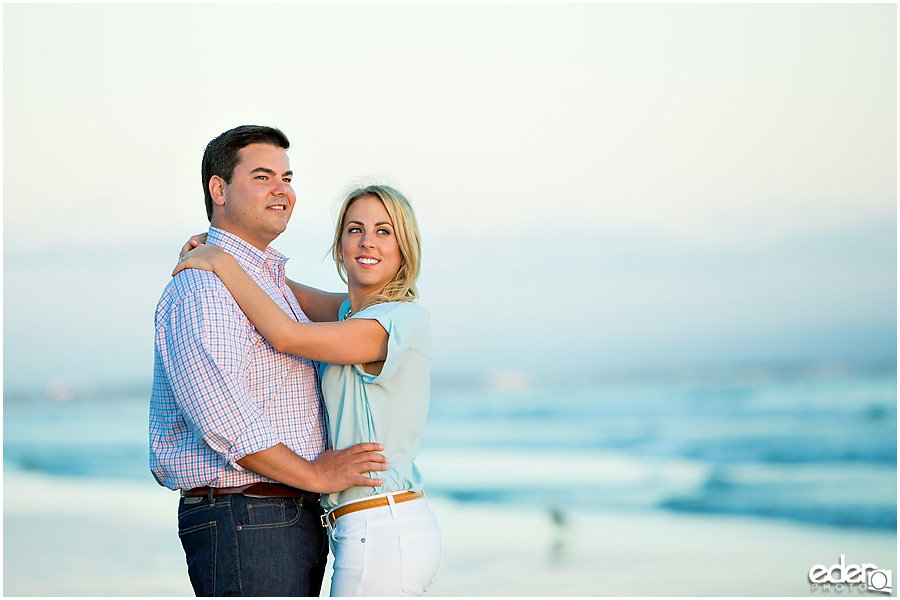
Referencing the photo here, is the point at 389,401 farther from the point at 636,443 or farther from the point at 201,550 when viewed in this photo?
the point at 636,443

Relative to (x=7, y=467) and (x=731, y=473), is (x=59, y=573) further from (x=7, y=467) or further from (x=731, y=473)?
(x=731, y=473)

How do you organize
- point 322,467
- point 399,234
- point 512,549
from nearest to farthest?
point 322,467, point 399,234, point 512,549

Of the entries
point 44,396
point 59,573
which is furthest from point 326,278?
point 44,396

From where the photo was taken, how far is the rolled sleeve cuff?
273 centimetres

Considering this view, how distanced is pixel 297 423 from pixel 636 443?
1382 centimetres

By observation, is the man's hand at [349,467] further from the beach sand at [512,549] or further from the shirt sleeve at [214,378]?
the beach sand at [512,549]

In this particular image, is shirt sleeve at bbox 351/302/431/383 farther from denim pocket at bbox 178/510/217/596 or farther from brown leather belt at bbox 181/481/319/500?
denim pocket at bbox 178/510/217/596

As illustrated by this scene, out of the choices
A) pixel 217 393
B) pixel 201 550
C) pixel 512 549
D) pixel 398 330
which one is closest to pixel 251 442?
pixel 217 393

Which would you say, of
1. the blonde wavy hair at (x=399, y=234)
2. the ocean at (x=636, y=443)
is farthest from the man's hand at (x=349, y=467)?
the ocean at (x=636, y=443)

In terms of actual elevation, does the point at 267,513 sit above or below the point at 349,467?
below

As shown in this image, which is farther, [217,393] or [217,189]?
[217,189]

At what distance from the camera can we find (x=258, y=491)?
2.85 metres

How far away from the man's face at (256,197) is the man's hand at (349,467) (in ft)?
2.64

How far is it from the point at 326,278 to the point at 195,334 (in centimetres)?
182
